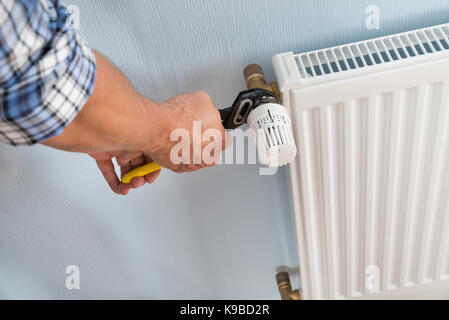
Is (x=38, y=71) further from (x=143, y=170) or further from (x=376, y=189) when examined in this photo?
(x=376, y=189)

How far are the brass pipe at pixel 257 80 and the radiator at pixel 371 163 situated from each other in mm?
25

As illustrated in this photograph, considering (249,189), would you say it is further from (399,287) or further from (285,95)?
(399,287)

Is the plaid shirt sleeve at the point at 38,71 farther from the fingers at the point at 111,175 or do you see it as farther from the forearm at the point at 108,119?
the fingers at the point at 111,175

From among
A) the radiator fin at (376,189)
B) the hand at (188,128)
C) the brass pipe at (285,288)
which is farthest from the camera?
the brass pipe at (285,288)

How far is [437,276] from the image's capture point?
2.86 ft

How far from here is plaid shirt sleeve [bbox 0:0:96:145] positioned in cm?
34

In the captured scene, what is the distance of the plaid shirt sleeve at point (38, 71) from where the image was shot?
1.11 ft

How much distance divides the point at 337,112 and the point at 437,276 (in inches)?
17.8

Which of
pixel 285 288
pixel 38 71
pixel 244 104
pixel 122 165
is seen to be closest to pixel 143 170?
pixel 122 165

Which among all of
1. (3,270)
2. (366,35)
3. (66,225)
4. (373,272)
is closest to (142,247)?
(66,225)

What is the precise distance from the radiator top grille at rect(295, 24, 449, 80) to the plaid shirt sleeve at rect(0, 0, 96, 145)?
0.29m

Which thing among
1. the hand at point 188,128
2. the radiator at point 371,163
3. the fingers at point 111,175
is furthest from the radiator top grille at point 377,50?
the fingers at point 111,175

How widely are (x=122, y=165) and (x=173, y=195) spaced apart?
0.59 feet

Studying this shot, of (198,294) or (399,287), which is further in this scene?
(198,294)
